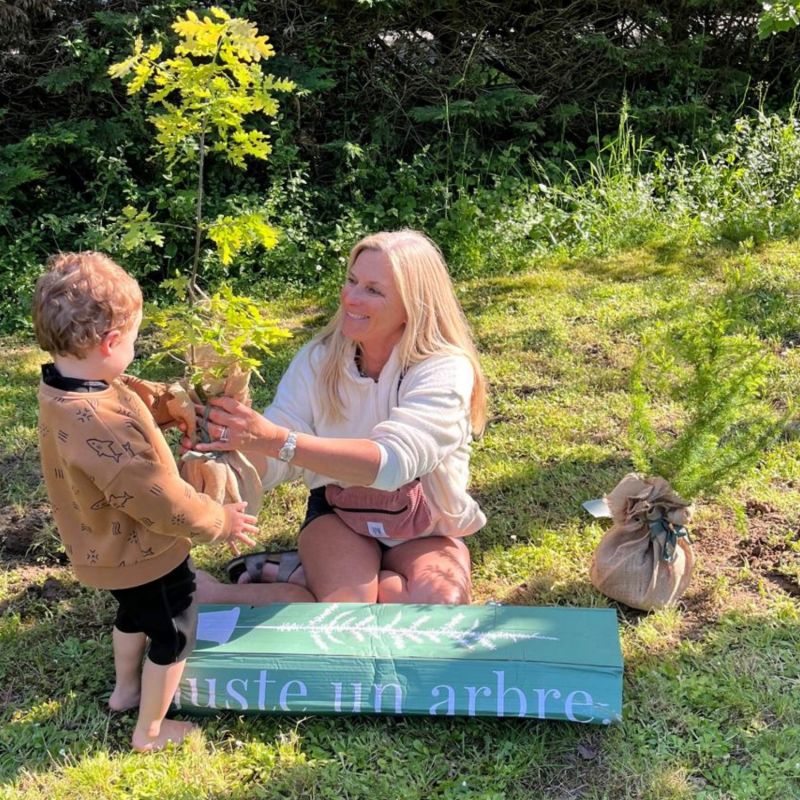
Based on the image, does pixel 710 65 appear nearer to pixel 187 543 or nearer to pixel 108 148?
→ pixel 108 148

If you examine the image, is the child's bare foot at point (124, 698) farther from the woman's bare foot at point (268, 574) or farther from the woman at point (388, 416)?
the woman's bare foot at point (268, 574)

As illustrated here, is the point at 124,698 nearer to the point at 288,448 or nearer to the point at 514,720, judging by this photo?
the point at 288,448

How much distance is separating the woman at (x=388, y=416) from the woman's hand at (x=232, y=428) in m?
0.32

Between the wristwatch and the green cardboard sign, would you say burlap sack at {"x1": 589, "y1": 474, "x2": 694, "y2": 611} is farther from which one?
the wristwatch

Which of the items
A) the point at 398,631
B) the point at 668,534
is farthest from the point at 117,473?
the point at 668,534

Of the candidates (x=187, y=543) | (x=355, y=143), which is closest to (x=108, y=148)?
(x=355, y=143)

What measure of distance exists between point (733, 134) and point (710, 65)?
3.73 feet

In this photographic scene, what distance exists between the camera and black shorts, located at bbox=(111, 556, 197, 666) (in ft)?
7.47

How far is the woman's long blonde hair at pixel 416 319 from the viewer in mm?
2777

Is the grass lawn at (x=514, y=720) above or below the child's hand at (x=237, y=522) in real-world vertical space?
below

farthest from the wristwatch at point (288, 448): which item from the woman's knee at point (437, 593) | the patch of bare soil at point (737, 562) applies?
the patch of bare soil at point (737, 562)

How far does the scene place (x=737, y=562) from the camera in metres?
3.20

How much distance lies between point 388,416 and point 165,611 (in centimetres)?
99

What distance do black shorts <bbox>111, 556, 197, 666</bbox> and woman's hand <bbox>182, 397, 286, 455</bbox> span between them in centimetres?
34
